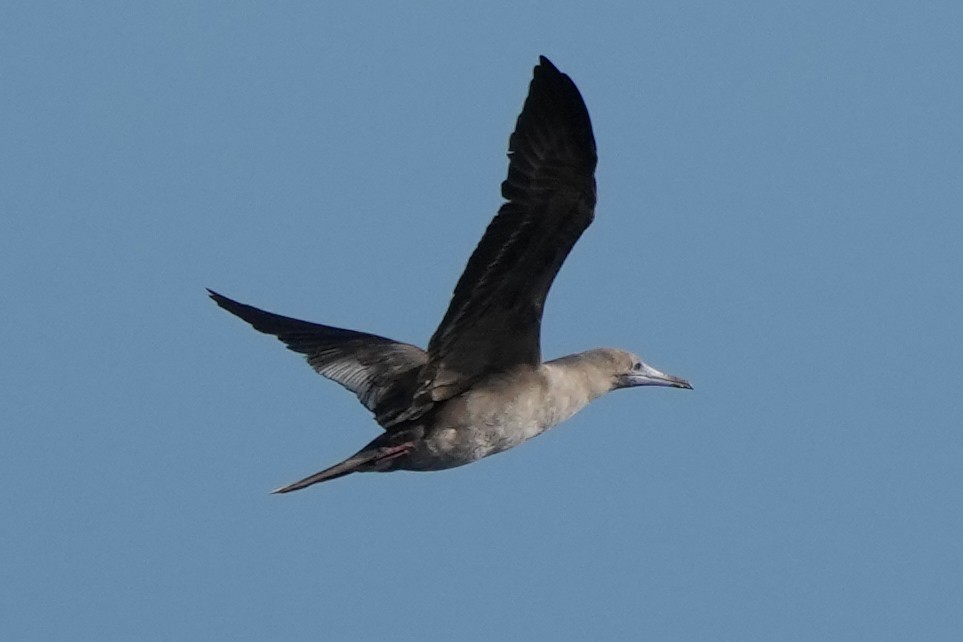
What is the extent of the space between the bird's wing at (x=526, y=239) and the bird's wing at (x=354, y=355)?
0.72 meters

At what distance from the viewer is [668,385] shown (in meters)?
13.3

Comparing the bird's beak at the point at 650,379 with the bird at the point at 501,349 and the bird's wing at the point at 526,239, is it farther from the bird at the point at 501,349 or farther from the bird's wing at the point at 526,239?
the bird's wing at the point at 526,239

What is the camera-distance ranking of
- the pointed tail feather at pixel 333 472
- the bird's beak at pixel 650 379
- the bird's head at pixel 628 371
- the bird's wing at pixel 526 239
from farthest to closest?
the bird's beak at pixel 650 379 < the bird's head at pixel 628 371 < the pointed tail feather at pixel 333 472 < the bird's wing at pixel 526 239

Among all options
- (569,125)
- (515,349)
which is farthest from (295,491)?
(569,125)

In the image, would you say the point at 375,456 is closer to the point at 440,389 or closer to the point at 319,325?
the point at 440,389

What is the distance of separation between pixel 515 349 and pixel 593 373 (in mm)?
1184

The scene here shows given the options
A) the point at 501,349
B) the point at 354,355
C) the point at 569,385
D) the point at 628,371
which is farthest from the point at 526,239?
the point at 354,355

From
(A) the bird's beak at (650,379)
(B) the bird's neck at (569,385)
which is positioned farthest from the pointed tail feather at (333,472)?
(A) the bird's beak at (650,379)

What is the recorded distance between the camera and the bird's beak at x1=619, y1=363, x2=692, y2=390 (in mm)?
12945

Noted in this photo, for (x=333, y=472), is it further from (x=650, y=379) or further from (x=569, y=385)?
(x=650, y=379)

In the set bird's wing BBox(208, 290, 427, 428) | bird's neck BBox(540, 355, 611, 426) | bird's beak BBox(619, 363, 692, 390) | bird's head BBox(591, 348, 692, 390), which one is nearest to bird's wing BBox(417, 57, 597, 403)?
bird's neck BBox(540, 355, 611, 426)

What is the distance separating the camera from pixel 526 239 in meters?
10.7

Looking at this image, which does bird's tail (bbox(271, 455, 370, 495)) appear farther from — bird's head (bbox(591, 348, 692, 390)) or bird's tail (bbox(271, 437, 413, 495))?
bird's head (bbox(591, 348, 692, 390))

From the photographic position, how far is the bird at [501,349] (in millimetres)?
10445
